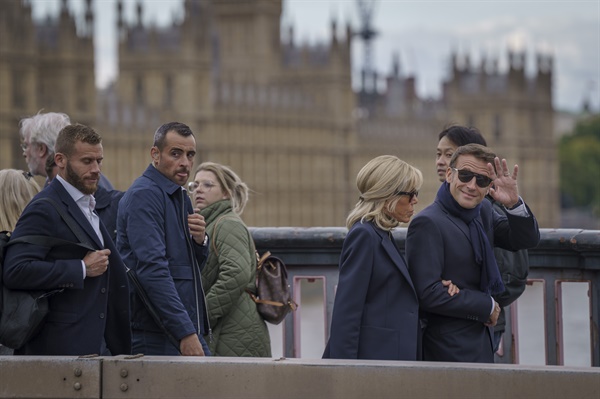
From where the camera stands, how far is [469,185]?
5.96 metres

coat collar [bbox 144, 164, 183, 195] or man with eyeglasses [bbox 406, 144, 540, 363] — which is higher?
coat collar [bbox 144, 164, 183, 195]

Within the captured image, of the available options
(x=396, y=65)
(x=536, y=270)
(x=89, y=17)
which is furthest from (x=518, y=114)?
(x=536, y=270)

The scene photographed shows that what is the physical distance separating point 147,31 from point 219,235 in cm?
5083

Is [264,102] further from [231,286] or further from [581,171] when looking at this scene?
[231,286]

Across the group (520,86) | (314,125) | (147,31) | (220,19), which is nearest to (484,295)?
(147,31)

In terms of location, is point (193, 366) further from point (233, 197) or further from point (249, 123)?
point (249, 123)

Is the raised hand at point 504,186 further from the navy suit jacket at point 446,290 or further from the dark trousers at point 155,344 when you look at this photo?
the dark trousers at point 155,344

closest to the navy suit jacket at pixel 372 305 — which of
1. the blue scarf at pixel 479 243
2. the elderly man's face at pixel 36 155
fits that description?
the blue scarf at pixel 479 243

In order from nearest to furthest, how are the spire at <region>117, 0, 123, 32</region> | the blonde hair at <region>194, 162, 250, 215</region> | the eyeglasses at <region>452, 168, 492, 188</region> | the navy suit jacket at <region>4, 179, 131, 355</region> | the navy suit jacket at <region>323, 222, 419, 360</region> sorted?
the navy suit jacket at <region>4, 179, 131, 355</region> → the navy suit jacket at <region>323, 222, 419, 360</region> → the eyeglasses at <region>452, 168, 492, 188</region> → the blonde hair at <region>194, 162, 250, 215</region> → the spire at <region>117, 0, 123, 32</region>

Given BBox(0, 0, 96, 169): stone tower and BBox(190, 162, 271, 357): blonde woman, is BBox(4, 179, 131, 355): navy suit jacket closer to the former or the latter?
BBox(190, 162, 271, 357): blonde woman

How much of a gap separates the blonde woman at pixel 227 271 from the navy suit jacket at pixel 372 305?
87cm

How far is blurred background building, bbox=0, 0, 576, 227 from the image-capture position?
4612 centimetres

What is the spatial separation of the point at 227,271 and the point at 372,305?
0.94 meters

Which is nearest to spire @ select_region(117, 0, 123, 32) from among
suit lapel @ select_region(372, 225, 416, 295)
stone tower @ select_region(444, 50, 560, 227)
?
stone tower @ select_region(444, 50, 560, 227)
